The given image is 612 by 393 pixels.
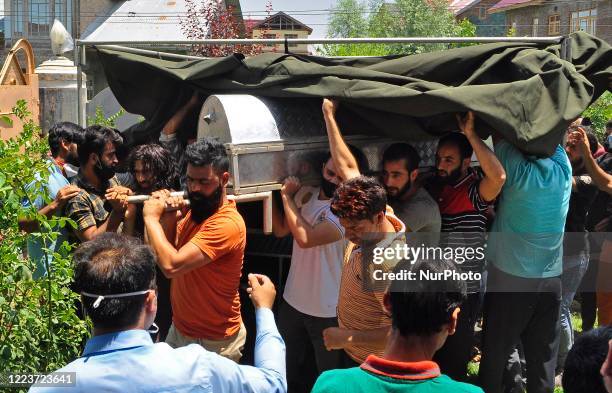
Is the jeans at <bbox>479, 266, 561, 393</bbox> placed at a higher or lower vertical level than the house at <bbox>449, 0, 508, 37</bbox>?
lower

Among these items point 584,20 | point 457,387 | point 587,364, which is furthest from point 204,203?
point 584,20

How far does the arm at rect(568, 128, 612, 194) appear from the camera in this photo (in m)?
5.56

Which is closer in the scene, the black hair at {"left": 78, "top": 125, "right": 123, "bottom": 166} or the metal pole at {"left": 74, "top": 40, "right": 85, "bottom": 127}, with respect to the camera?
the black hair at {"left": 78, "top": 125, "right": 123, "bottom": 166}

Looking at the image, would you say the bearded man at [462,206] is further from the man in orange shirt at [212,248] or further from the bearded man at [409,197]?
the man in orange shirt at [212,248]

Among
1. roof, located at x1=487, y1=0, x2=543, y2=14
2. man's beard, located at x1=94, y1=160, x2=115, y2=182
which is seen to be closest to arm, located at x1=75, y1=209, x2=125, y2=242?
man's beard, located at x1=94, y1=160, x2=115, y2=182

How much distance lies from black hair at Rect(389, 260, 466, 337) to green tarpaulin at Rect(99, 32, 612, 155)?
160cm

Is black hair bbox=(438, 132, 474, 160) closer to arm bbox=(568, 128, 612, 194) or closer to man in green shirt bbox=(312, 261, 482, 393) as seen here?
arm bbox=(568, 128, 612, 194)

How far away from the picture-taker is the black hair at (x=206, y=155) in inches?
161

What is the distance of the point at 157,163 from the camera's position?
181 inches

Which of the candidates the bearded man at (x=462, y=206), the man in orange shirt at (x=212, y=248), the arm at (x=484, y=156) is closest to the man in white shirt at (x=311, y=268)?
the man in orange shirt at (x=212, y=248)

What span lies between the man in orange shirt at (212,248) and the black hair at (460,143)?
126 cm

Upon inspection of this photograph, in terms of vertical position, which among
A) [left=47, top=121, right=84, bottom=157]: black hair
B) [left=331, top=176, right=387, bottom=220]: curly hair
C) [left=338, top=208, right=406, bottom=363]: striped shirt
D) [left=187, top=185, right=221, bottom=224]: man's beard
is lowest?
[left=338, top=208, right=406, bottom=363]: striped shirt

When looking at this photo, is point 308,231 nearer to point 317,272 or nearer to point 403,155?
point 317,272

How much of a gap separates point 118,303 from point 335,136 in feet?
7.04
